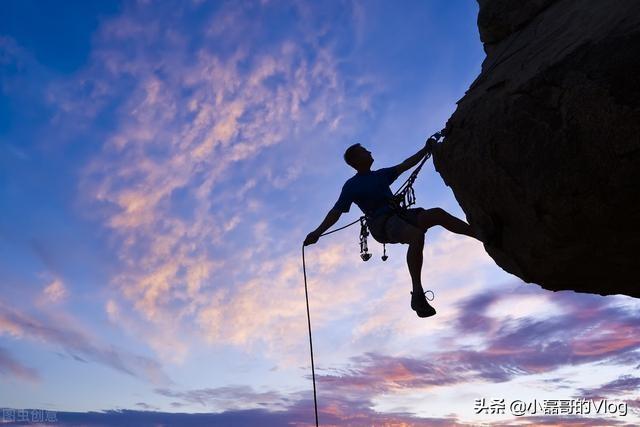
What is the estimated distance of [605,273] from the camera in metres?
6.36

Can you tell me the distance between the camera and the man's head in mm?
8312

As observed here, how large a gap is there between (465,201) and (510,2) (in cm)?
268

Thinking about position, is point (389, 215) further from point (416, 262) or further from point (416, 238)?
point (416, 262)

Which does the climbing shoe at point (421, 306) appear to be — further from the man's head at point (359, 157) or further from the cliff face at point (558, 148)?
the man's head at point (359, 157)

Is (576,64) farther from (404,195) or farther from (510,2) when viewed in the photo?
(404,195)

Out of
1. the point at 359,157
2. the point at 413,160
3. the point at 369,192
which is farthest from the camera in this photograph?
the point at 359,157

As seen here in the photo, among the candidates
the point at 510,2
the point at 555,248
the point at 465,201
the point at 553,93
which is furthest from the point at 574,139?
the point at 510,2

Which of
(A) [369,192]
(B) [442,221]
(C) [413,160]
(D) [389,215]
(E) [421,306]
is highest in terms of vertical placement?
(C) [413,160]

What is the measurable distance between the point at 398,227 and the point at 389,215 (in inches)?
12.6

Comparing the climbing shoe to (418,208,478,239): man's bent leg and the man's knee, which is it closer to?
the man's knee

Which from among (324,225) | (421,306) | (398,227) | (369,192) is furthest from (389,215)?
(421,306)

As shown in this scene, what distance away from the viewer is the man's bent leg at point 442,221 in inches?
290

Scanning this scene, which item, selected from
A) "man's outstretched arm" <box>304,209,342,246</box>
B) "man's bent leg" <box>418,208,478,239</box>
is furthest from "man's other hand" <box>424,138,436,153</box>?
"man's outstretched arm" <box>304,209,342,246</box>

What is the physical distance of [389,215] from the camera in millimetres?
7828
